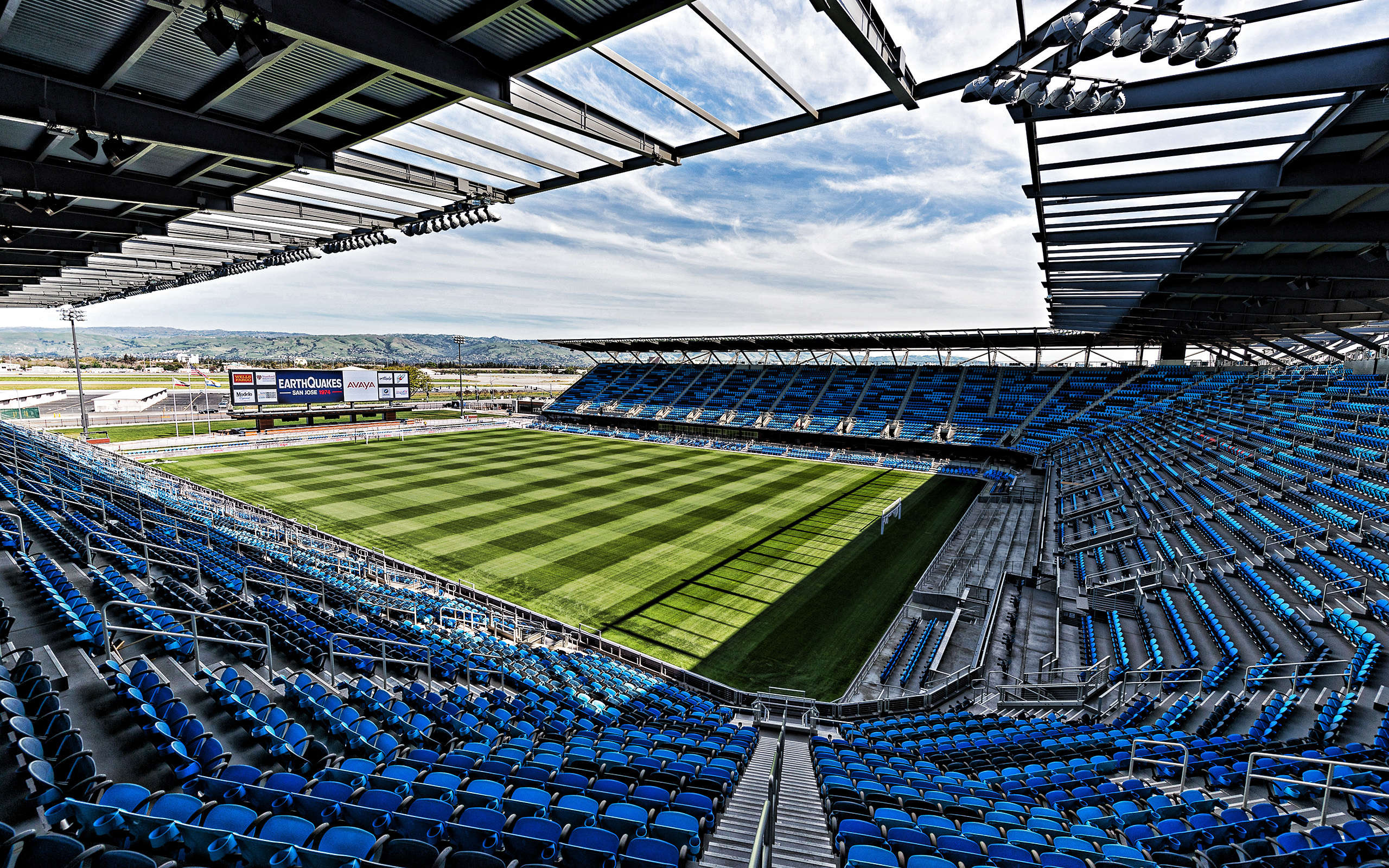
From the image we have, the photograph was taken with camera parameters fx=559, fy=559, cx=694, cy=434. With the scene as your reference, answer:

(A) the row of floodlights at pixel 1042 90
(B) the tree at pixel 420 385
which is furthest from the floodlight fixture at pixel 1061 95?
(B) the tree at pixel 420 385

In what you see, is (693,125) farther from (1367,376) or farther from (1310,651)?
(1367,376)

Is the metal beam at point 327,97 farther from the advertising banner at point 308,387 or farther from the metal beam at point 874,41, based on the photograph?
the advertising banner at point 308,387

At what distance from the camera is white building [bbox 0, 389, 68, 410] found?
59.8 meters

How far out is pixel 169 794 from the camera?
4.29 metres

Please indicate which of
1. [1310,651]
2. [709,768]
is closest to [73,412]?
[709,768]

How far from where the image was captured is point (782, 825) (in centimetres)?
634

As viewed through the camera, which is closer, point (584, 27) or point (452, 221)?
point (584, 27)

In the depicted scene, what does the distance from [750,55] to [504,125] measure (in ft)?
14.0

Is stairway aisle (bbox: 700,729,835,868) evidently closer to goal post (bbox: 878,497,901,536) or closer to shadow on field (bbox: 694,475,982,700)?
shadow on field (bbox: 694,475,982,700)

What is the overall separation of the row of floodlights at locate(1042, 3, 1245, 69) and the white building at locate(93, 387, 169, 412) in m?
89.2

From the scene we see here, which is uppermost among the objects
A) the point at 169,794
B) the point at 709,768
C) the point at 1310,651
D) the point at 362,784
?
the point at 169,794

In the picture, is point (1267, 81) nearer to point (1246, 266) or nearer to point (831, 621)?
point (1246, 266)

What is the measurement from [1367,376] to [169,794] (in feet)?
142

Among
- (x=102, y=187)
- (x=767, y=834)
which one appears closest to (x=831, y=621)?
(x=767, y=834)
